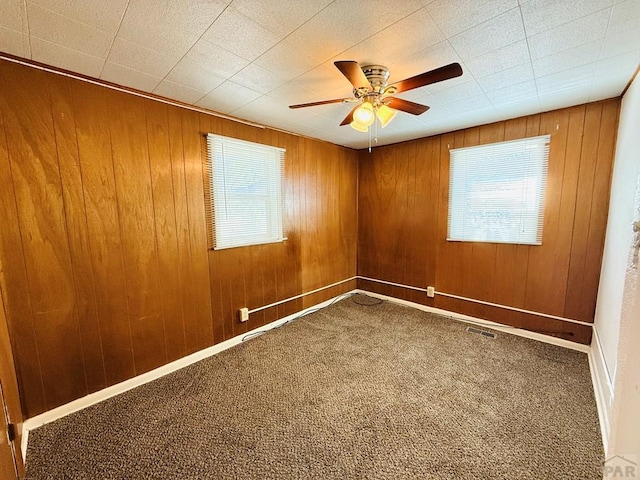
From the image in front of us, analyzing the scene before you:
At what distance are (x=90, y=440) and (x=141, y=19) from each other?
2.28 m

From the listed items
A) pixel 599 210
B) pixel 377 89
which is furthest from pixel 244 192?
pixel 599 210

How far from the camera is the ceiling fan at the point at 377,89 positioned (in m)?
1.39

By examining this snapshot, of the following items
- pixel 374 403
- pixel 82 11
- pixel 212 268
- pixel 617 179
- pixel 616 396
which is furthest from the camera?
pixel 212 268

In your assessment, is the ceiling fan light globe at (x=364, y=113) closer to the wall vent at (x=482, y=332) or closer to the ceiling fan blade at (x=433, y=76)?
the ceiling fan blade at (x=433, y=76)

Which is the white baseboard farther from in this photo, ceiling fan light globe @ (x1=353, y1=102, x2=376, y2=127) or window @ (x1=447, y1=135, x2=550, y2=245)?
ceiling fan light globe @ (x1=353, y1=102, x2=376, y2=127)

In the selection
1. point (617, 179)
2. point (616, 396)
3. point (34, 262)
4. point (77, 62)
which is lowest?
point (616, 396)

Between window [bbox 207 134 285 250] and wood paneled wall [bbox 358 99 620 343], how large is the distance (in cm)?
156

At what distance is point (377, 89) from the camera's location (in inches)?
67.8

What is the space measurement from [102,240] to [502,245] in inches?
142

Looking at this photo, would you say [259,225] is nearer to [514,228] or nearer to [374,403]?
[374,403]

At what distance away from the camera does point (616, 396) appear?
953 mm

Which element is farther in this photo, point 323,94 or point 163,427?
point 323,94

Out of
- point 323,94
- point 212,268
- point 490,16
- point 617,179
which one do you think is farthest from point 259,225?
point 617,179

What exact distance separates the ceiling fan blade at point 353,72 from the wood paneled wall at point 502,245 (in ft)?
6.77
